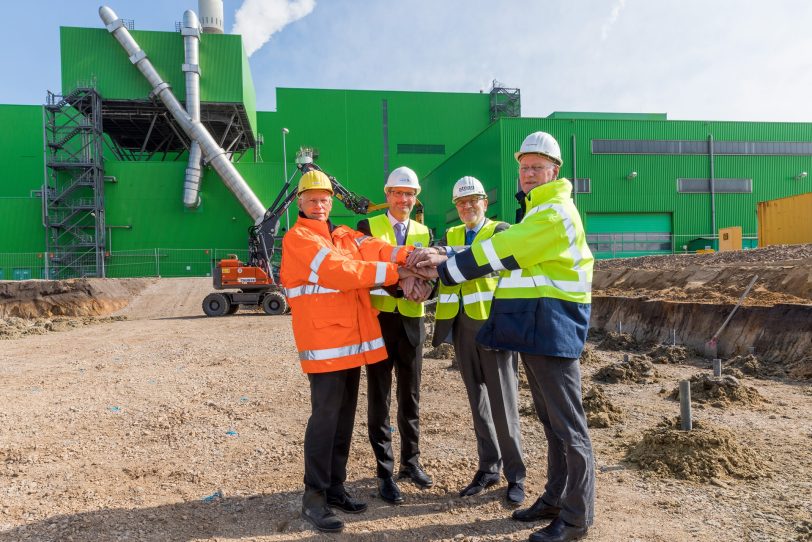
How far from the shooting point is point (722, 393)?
220 inches

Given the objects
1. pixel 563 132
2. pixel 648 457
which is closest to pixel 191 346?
pixel 648 457

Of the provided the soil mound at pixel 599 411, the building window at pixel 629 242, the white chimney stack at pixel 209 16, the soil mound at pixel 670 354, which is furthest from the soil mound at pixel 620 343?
the white chimney stack at pixel 209 16

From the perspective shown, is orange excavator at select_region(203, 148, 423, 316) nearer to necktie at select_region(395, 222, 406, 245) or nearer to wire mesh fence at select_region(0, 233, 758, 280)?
wire mesh fence at select_region(0, 233, 758, 280)

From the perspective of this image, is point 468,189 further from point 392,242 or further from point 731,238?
point 731,238

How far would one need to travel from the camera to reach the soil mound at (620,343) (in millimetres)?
9312

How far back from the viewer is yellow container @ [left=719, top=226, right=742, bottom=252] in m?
26.2

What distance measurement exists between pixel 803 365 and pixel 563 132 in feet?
85.5

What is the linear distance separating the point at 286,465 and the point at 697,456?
3198 mm

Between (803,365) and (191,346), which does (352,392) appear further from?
(191,346)

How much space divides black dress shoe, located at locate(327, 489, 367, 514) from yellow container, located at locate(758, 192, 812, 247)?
987 inches

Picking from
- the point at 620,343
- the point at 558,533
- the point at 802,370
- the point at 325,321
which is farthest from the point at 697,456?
the point at 620,343

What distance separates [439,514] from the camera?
3.35m

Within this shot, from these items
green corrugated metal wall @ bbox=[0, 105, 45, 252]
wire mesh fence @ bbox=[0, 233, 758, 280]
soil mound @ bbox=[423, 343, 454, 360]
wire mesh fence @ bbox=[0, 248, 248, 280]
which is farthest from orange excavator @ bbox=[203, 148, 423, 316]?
green corrugated metal wall @ bbox=[0, 105, 45, 252]

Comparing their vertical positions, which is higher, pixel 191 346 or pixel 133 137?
pixel 133 137
